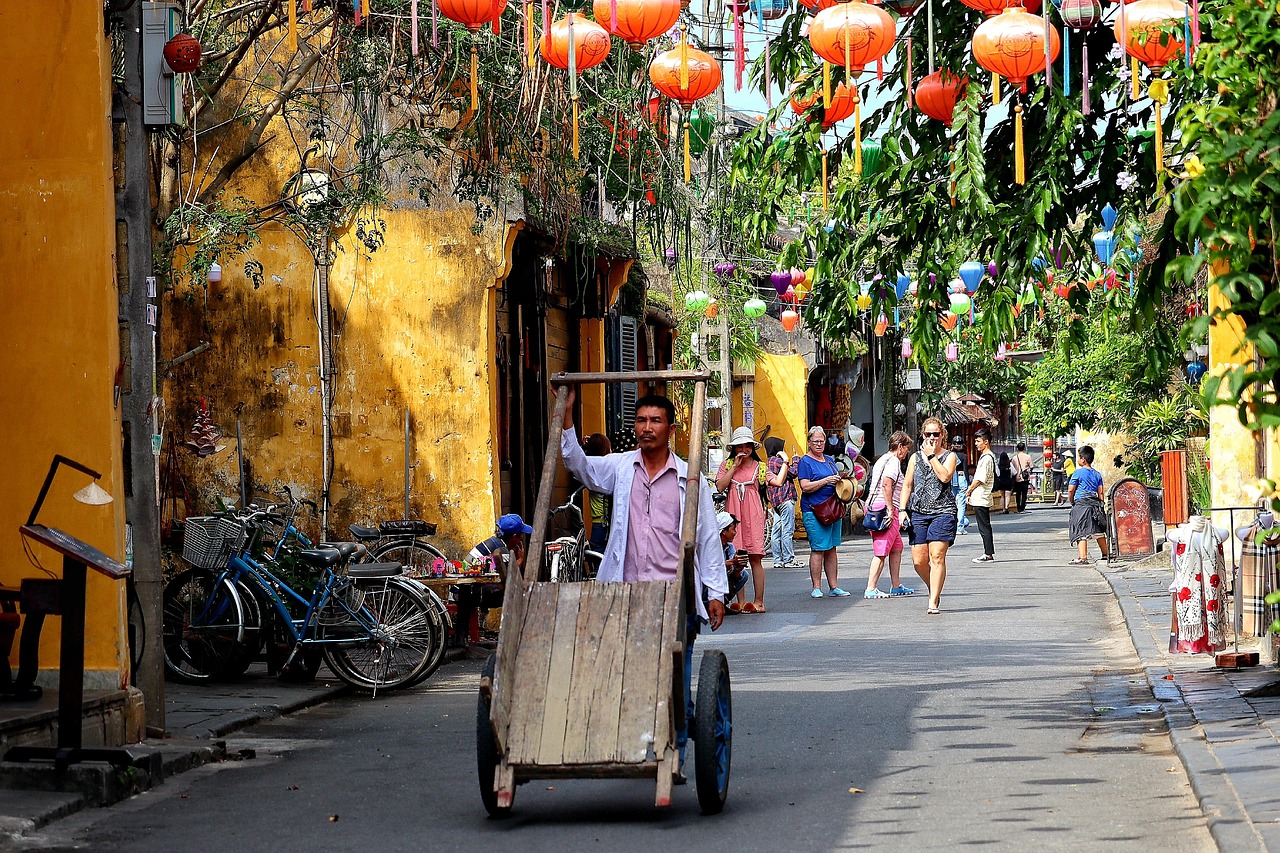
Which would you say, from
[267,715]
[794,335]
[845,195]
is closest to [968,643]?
[845,195]

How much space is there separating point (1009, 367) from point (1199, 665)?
3974cm

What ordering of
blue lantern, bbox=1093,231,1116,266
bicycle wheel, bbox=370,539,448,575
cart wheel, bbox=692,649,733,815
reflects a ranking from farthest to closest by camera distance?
1. blue lantern, bbox=1093,231,1116,266
2. bicycle wheel, bbox=370,539,448,575
3. cart wheel, bbox=692,649,733,815

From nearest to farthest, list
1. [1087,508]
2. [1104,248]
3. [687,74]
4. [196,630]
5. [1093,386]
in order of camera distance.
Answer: [687,74], [196,630], [1104,248], [1087,508], [1093,386]

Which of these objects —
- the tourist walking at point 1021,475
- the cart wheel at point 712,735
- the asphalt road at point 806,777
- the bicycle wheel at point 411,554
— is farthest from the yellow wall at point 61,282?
the tourist walking at point 1021,475

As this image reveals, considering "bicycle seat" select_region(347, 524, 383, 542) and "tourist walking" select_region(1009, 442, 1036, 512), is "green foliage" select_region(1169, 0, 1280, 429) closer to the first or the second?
"bicycle seat" select_region(347, 524, 383, 542)

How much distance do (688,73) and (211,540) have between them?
15.9 feet

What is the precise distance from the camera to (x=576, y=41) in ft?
30.1

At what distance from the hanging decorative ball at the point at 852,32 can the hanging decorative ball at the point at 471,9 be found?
5.71ft

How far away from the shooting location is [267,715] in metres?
10.5

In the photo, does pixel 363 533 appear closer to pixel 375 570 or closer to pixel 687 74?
pixel 375 570

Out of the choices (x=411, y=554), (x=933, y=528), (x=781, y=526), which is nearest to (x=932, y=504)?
(x=933, y=528)

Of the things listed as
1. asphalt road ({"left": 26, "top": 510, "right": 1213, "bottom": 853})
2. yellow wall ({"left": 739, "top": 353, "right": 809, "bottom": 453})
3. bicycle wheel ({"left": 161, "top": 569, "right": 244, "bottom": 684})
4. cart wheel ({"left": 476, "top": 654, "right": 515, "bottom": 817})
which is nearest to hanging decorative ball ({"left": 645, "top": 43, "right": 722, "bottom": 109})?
asphalt road ({"left": 26, "top": 510, "right": 1213, "bottom": 853})

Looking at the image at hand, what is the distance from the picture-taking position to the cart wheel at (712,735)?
6730 millimetres

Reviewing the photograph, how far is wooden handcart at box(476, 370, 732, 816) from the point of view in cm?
657
